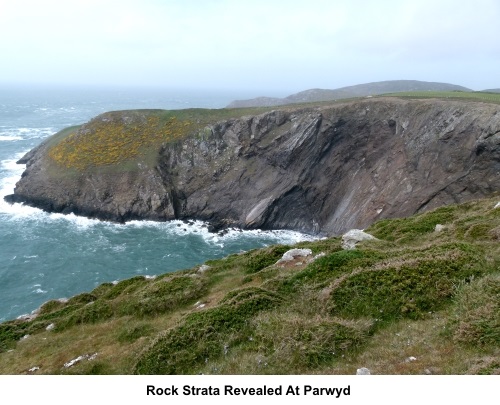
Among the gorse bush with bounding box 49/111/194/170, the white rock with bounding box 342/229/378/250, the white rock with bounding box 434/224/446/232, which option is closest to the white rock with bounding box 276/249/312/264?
the white rock with bounding box 342/229/378/250

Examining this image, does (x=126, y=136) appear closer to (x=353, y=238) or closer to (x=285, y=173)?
(x=285, y=173)

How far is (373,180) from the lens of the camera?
67.8 metres

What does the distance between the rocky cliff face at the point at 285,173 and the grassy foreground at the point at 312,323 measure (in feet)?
144

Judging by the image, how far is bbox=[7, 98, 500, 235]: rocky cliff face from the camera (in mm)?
63781

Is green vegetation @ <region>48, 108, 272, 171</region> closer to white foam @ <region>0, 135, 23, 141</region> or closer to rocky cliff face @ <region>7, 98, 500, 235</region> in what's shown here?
rocky cliff face @ <region>7, 98, 500, 235</region>

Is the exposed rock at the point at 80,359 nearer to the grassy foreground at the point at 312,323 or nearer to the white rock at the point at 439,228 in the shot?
the grassy foreground at the point at 312,323

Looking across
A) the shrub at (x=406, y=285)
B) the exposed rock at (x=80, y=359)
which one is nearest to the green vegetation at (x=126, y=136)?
the exposed rock at (x=80, y=359)

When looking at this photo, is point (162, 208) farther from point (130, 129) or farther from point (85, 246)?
point (130, 129)

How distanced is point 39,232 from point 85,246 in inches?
442

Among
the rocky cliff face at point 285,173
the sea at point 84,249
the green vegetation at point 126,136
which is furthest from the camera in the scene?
the green vegetation at point 126,136

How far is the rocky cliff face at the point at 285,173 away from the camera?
6378 centimetres

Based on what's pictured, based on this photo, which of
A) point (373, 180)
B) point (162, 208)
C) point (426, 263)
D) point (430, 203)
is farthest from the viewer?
point (162, 208)

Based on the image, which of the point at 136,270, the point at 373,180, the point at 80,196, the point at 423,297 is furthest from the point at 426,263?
the point at 80,196

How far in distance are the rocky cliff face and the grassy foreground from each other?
1729 inches
